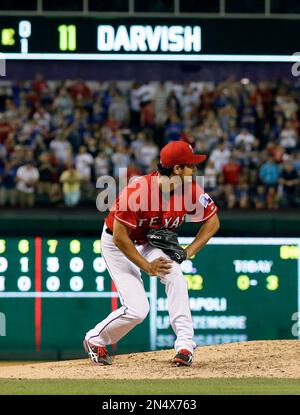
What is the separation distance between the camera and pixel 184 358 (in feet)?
29.3

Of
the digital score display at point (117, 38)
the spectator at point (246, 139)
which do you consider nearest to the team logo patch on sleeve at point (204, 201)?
the digital score display at point (117, 38)

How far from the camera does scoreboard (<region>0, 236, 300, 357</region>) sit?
13.5 meters

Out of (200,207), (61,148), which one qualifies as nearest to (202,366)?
(200,207)

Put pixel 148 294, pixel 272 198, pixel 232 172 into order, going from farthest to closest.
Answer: pixel 232 172, pixel 272 198, pixel 148 294

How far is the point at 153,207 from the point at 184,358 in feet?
3.63

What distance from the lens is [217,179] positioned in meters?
15.7

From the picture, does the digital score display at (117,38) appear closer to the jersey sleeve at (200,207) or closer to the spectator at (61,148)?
the jersey sleeve at (200,207)

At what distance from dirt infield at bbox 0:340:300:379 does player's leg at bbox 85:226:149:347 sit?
25cm

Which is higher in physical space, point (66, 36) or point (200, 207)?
point (66, 36)

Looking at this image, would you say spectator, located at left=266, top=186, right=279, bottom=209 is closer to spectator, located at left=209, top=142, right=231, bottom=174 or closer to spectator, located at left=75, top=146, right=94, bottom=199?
spectator, located at left=209, top=142, right=231, bottom=174

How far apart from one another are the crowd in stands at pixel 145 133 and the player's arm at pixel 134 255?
539 centimetres

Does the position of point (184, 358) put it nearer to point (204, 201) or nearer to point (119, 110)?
point (204, 201)

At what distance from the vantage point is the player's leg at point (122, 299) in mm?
8977

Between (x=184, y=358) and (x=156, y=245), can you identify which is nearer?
(x=184, y=358)
